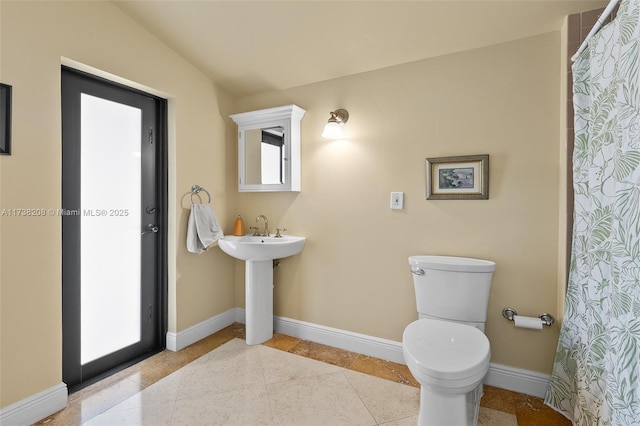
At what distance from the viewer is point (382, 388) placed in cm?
190

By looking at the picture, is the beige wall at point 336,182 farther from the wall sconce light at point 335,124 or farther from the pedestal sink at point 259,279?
A: the pedestal sink at point 259,279

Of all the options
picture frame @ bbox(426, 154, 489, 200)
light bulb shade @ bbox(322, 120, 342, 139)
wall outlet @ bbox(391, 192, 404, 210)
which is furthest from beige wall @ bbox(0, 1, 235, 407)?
picture frame @ bbox(426, 154, 489, 200)

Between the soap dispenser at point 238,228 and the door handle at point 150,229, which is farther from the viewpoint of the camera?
the soap dispenser at point 238,228

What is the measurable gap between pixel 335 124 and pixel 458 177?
91cm

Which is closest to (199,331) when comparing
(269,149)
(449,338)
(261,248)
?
(261,248)

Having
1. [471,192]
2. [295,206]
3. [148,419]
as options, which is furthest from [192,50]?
[148,419]

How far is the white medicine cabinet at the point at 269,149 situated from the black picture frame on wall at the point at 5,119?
1.42m

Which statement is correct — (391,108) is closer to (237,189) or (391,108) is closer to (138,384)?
(237,189)

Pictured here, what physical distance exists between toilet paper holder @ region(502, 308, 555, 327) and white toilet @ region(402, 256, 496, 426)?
8.4 inches

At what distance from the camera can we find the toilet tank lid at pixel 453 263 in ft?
5.76

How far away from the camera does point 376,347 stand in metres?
2.27

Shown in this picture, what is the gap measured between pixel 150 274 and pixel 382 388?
179cm

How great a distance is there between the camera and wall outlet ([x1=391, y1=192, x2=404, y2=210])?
2.15 meters

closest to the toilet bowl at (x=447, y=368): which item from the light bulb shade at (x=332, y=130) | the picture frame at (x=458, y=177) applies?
the picture frame at (x=458, y=177)
